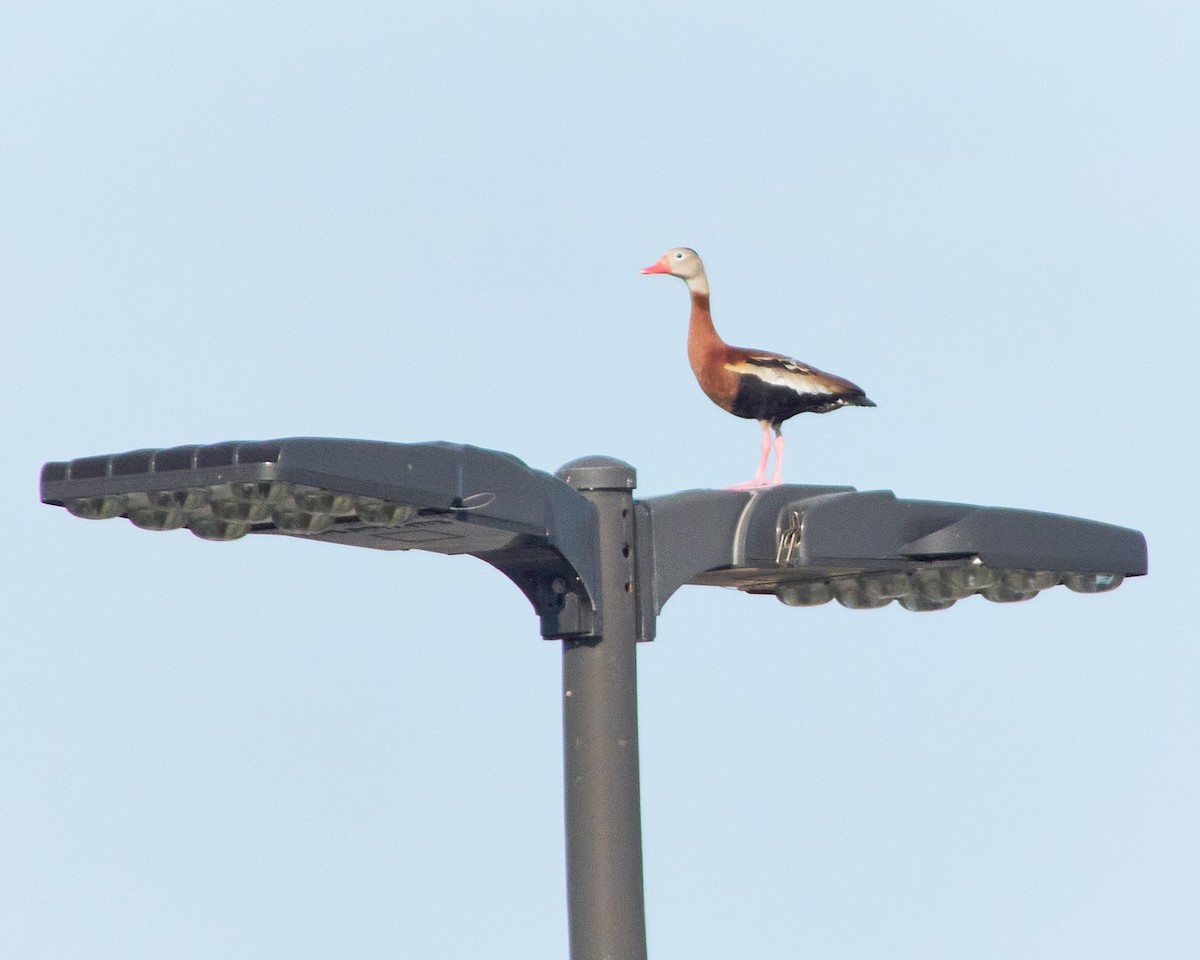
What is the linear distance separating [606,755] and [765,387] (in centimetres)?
151

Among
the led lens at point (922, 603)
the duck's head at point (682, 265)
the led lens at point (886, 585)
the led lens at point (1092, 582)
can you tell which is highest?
the duck's head at point (682, 265)

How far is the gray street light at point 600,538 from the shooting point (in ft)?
16.4

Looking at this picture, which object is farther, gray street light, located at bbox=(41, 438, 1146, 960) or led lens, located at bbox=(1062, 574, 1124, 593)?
led lens, located at bbox=(1062, 574, 1124, 593)

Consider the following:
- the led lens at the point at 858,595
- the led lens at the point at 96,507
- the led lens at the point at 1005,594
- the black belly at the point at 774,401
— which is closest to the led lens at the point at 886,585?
the led lens at the point at 858,595

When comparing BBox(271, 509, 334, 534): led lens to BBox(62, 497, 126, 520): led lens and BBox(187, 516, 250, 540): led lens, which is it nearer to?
BBox(187, 516, 250, 540): led lens

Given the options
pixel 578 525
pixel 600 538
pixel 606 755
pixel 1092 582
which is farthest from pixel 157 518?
pixel 1092 582

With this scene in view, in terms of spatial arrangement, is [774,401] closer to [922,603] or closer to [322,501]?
[922,603]

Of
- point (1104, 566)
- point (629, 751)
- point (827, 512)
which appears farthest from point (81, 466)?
point (1104, 566)

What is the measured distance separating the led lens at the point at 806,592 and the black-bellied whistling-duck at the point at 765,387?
0.37 meters

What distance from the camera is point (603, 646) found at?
5887mm

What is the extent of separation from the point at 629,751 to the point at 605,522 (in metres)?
0.63

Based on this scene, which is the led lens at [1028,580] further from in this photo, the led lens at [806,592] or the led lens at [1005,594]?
the led lens at [806,592]

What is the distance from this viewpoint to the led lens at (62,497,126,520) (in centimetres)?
508

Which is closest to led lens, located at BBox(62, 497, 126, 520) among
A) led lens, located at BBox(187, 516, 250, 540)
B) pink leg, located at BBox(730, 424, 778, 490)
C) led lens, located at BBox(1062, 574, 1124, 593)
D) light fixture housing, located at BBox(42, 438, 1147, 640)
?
light fixture housing, located at BBox(42, 438, 1147, 640)
